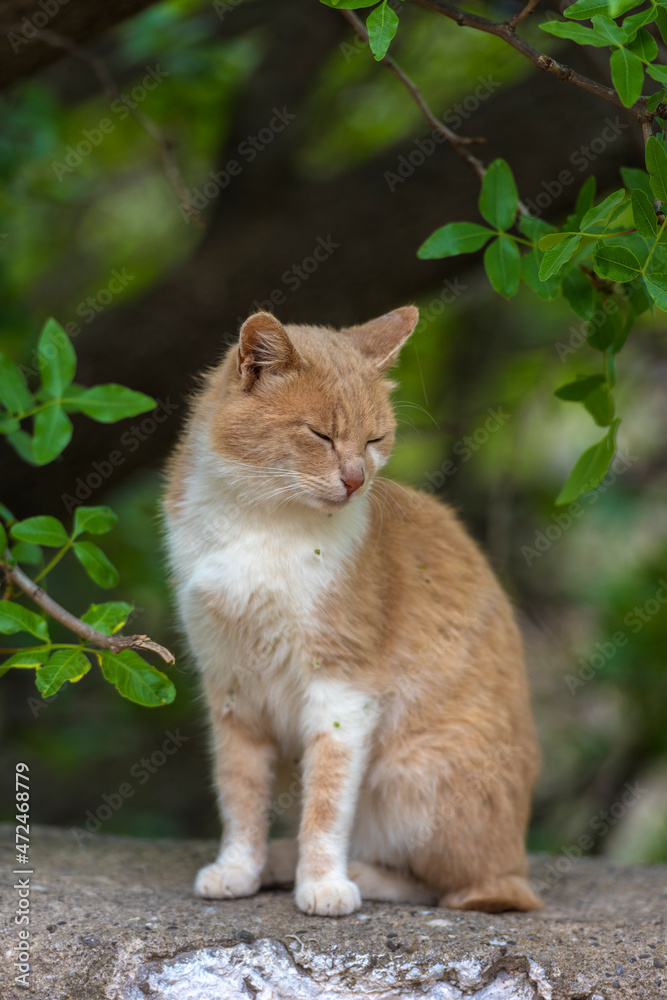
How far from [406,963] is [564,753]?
3460mm

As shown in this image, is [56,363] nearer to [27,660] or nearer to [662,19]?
[27,660]

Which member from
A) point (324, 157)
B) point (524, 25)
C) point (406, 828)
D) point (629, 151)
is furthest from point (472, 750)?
point (324, 157)

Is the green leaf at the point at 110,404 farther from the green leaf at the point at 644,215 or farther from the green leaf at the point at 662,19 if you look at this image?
the green leaf at the point at 662,19

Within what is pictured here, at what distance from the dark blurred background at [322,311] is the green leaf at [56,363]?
1069 mm

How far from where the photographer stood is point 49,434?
9.32 feet

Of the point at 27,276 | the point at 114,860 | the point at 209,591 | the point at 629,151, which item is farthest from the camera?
the point at 27,276

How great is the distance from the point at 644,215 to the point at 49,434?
175cm

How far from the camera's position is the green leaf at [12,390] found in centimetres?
290

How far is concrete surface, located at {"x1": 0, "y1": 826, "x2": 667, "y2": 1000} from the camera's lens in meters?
2.26

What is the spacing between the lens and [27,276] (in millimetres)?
5980

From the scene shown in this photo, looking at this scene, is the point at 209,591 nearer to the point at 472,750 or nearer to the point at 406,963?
the point at 472,750

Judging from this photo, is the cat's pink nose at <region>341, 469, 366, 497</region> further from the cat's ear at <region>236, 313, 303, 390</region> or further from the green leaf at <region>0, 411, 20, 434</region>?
the green leaf at <region>0, 411, 20, 434</region>

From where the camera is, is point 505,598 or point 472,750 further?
point 505,598

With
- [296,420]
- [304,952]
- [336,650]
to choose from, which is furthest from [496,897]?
[296,420]
